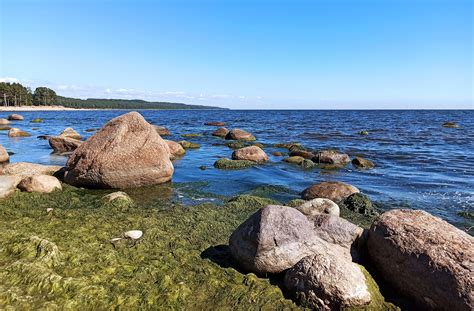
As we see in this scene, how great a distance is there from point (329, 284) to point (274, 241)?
1098mm

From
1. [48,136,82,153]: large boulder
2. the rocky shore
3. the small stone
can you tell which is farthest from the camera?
[48,136,82,153]: large boulder

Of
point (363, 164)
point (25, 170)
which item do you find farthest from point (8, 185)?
point (363, 164)

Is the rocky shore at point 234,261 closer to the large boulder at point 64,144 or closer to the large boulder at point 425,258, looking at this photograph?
the large boulder at point 425,258

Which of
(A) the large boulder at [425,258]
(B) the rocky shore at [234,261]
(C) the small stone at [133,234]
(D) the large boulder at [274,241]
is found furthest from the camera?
(C) the small stone at [133,234]

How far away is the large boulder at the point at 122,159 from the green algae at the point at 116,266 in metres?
3.10

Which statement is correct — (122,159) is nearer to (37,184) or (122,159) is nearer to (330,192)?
(37,184)

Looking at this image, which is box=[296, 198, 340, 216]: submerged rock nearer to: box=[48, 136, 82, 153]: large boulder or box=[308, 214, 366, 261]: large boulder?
box=[308, 214, 366, 261]: large boulder

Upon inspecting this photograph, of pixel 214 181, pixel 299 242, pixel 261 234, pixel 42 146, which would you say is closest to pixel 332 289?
pixel 299 242

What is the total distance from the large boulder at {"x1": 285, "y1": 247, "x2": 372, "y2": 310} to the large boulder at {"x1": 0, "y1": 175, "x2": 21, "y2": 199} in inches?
328

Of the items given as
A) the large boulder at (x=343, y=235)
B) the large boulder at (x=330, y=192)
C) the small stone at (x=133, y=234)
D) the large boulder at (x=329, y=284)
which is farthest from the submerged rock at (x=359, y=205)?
the small stone at (x=133, y=234)

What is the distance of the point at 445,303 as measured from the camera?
4.73 meters

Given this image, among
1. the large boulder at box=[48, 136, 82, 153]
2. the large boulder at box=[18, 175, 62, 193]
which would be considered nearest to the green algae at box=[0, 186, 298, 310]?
the large boulder at box=[18, 175, 62, 193]

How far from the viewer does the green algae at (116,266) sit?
485 centimetres

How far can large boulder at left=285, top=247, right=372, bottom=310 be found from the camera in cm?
478
